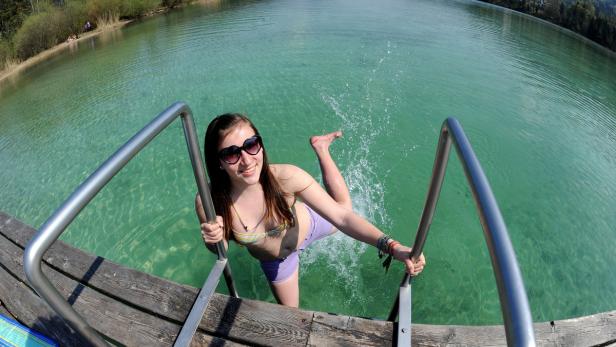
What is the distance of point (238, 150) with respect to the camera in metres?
1.95

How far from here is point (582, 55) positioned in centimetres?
1288

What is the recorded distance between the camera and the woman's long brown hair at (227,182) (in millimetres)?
1978

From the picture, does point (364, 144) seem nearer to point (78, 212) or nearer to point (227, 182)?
point (227, 182)

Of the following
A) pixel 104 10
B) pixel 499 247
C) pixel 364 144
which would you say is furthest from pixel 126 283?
pixel 104 10

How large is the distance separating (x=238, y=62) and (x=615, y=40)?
14.0 meters

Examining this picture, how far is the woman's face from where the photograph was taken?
1965 mm

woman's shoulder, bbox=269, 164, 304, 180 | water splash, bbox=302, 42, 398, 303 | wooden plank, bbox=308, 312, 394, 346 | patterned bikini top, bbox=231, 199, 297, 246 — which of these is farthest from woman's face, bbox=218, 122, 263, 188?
water splash, bbox=302, 42, 398, 303

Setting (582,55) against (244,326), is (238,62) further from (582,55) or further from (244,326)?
(582,55)

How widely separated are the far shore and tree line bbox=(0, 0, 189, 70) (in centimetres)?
18

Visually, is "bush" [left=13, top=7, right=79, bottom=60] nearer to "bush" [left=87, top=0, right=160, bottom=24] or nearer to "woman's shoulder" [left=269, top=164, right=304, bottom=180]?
"bush" [left=87, top=0, right=160, bottom=24]

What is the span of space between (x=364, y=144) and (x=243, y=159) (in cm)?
406

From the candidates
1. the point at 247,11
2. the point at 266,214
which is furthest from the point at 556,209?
the point at 247,11

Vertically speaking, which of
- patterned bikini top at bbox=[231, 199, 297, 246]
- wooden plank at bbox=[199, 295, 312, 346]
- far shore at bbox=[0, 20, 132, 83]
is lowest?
far shore at bbox=[0, 20, 132, 83]

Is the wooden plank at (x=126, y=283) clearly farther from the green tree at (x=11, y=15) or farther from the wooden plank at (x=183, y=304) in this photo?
the green tree at (x=11, y=15)
